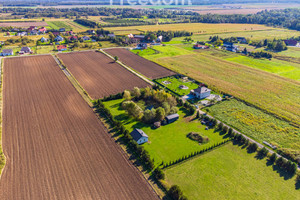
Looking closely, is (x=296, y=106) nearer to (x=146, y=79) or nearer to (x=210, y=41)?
(x=146, y=79)

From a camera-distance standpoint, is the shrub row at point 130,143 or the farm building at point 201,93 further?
the farm building at point 201,93

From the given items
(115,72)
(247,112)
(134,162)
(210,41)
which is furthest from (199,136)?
(210,41)

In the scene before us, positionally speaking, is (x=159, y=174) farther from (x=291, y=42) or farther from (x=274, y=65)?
(x=291, y=42)

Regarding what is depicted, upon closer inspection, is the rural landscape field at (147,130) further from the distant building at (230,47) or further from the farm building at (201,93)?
the distant building at (230,47)

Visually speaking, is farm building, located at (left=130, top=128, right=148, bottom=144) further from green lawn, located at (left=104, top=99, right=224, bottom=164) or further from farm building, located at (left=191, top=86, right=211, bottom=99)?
farm building, located at (left=191, top=86, right=211, bottom=99)

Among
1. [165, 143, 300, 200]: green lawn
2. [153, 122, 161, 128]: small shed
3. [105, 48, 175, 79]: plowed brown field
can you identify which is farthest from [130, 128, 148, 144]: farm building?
[105, 48, 175, 79]: plowed brown field

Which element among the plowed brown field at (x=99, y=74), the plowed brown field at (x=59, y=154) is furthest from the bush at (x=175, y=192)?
the plowed brown field at (x=99, y=74)
